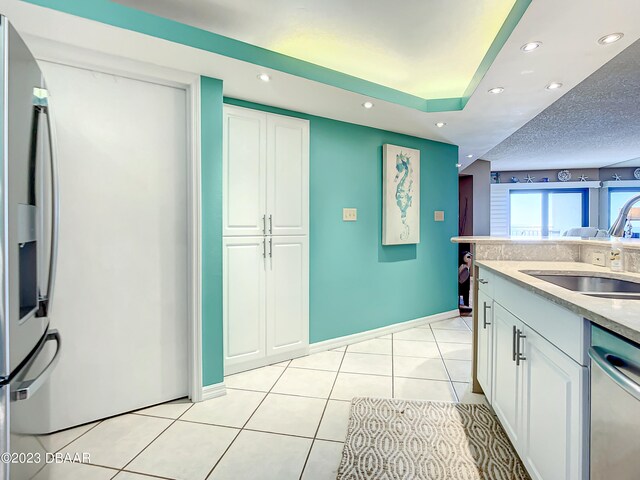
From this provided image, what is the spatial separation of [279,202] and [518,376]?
6.68 ft

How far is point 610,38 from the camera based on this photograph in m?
1.80

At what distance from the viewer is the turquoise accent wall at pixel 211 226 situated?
7.39 feet

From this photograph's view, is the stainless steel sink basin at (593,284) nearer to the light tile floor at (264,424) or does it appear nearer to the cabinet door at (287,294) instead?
the light tile floor at (264,424)

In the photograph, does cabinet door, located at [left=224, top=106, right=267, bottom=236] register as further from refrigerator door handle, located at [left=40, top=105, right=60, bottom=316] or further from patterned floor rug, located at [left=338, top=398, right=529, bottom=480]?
patterned floor rug, located at [left=338, top=398, right=529, bottom=480]

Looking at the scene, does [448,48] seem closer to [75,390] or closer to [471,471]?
[471,471]

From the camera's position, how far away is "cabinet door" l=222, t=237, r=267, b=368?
2633 millimetres

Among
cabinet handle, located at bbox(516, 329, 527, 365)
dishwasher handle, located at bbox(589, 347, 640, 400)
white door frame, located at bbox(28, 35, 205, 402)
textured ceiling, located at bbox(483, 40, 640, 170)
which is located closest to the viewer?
dishwasher handle, located at bbox(589, 347, 640, 400)

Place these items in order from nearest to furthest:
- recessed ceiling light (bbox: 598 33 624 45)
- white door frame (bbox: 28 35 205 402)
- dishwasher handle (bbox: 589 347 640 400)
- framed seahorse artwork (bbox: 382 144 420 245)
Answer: dishwasher handle (bbox: 589 347 640 400) < recessed ceiling light (bbox: 598 33 624 45) < white door frame (bbox: 28 35 205 402) < framed seahorse artwork (bbox: 382 144 420 245)

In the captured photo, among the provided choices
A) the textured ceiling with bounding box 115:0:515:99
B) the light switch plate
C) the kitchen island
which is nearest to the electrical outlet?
the kitchen island

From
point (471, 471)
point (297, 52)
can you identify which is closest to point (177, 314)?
point (471, 471)

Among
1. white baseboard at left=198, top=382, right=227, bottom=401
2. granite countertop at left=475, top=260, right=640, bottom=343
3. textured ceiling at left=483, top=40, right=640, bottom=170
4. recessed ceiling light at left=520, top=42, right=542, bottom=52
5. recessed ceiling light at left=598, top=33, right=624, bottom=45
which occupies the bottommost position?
white baseboard at left=198, top=382, right=227, bottom=401

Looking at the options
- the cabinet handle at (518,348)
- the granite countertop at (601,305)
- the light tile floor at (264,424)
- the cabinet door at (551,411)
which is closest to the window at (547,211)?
the light tile floor at (264,424)

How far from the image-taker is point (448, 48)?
2.52 meters

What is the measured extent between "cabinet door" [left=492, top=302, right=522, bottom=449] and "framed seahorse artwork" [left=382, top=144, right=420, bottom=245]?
5.84 feet
